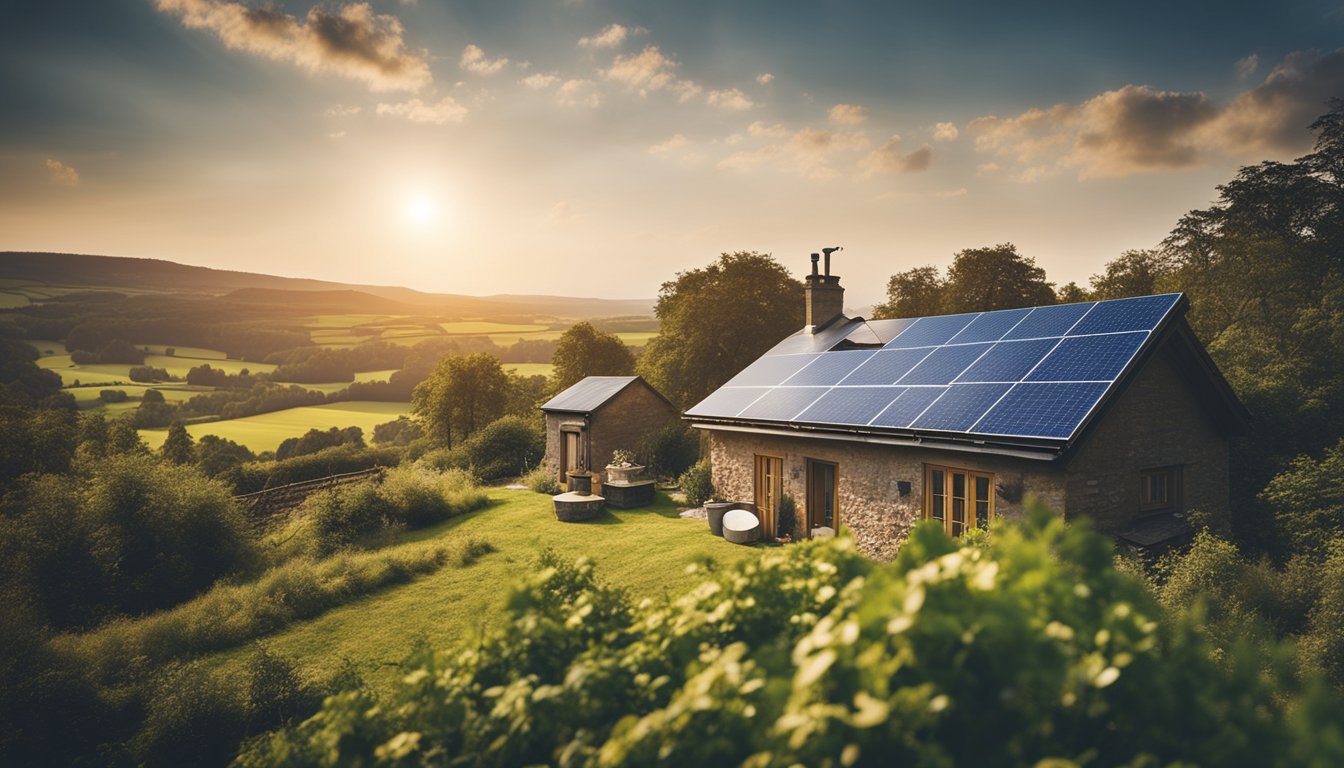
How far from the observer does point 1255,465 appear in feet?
48.5

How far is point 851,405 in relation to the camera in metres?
15.4

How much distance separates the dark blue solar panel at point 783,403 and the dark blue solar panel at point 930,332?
9.53 ft

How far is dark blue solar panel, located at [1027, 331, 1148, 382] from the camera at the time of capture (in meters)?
11.8

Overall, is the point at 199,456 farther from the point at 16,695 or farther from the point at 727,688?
the point at 727,688

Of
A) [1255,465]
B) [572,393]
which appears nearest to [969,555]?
[1255,465]

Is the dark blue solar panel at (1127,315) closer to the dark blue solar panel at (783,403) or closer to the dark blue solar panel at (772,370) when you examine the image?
the dark blue solar panel at (783,403)

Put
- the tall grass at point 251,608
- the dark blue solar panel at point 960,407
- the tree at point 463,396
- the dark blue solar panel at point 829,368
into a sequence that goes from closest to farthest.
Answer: the tall grass at point 251,608 < the dark blue solar panel at point 960,407 < the dark blue solar panel at point 829,368 < the tree at point 463,396

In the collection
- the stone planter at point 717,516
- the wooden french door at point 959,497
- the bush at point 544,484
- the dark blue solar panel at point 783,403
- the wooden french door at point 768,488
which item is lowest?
the bush at point 544,484

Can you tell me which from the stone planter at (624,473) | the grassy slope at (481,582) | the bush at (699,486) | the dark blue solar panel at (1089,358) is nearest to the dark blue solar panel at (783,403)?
the grassy slope at (481,582)

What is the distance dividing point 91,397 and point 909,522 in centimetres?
4154

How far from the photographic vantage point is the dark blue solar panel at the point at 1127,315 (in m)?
12.7

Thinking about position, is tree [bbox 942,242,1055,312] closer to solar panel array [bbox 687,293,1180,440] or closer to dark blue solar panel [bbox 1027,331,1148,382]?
solar panel array [bbox 687,293,1180,440]

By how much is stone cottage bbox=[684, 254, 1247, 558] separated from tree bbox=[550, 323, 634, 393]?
2973cm

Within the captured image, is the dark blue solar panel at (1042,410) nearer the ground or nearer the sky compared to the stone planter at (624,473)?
nearer the sky
